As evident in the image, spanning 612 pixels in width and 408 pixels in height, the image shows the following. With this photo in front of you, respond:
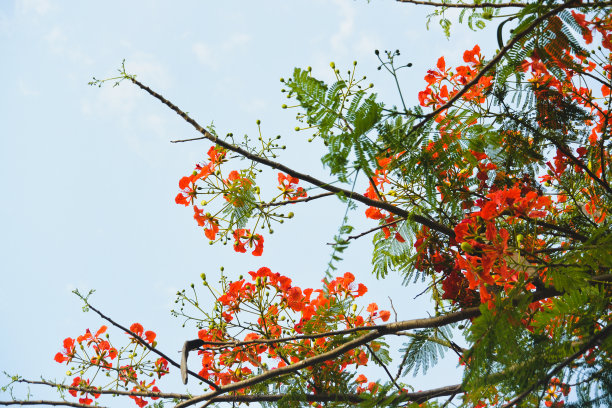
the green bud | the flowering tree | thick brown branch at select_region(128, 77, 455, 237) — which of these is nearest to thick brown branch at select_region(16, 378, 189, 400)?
the flowering tree

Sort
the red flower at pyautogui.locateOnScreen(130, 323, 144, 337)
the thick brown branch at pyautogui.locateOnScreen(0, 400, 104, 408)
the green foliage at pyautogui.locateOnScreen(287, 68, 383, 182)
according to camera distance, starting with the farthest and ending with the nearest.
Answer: the red flower at pyautogui.locateOnScreen(130, 323, 144, 337) → the thick brown branch at pyautogui.locateOnScreen(0, 400, 104, 408) → the green foliage at pyautogui.locateOnScreen(287, 68, 383, 182)

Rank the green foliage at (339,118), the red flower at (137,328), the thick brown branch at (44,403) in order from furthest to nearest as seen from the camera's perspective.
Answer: the red flower at (137,328), the thick brown branch at (44,403), the green foliage at (339,118)

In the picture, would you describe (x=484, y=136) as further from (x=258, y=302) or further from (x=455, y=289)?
(x=258, y=302)

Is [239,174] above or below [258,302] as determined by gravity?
above

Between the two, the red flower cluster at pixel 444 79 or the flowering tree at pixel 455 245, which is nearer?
the flowering tree at pixel 455 245

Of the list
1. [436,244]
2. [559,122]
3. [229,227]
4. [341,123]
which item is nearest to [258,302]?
[229,227]

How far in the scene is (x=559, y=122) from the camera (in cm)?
285

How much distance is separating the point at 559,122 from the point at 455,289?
1248 millimetres

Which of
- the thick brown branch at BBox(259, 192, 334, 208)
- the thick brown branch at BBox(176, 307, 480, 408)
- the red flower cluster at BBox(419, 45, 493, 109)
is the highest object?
the red flower cluster at BBox(419, 45, 493, 109)

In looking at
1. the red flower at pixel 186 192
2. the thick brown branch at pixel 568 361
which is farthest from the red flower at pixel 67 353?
the thick brown branch at pixel 568 361

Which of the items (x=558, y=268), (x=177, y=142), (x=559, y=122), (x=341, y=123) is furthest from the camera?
(x=559, y=122)

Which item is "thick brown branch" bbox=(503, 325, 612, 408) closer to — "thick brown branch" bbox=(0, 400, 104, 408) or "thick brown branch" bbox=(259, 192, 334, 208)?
"thick brown branch" bbox=(259, 192, 334, 208)

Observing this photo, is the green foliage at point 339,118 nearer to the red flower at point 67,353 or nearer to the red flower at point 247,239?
the red flower at point 247,239

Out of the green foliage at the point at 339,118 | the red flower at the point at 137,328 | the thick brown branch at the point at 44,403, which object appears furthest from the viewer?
the red flower at the point at 137,328
